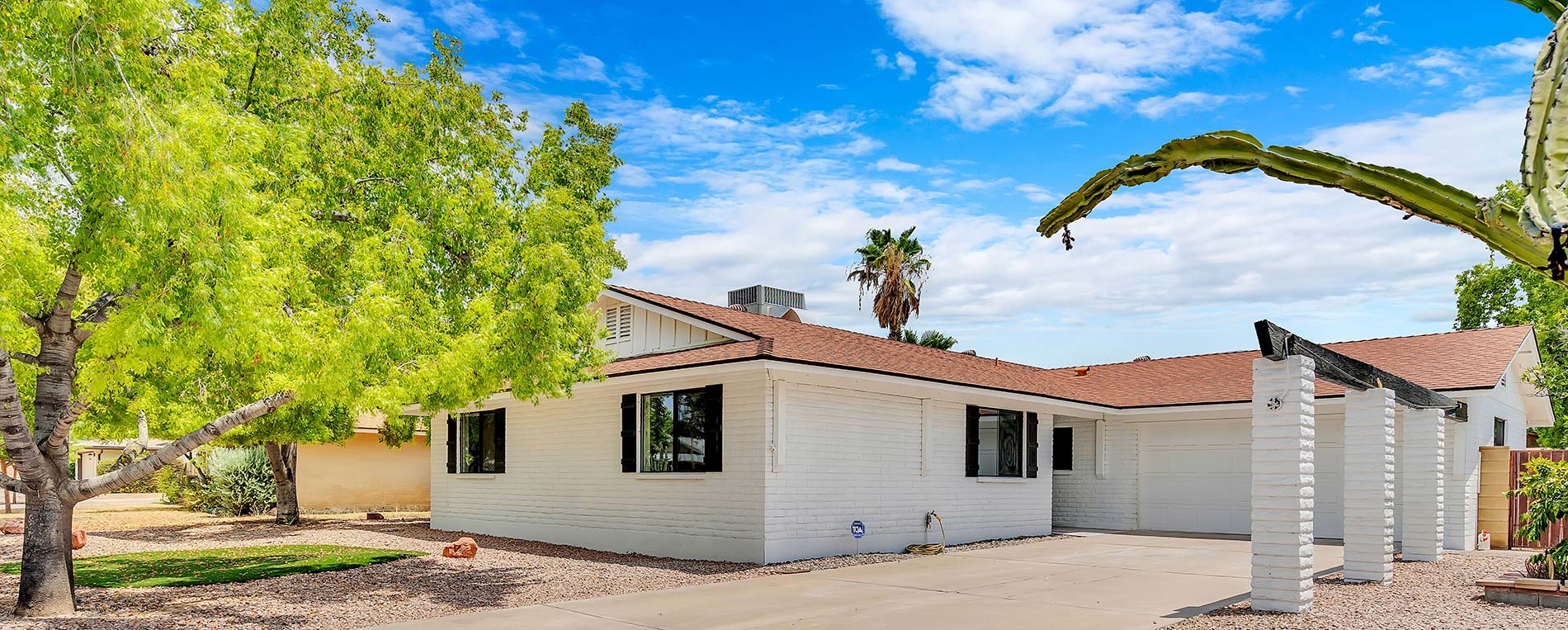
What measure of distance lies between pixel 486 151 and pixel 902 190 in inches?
249

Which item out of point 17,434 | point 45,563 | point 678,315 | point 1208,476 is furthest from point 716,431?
point 1208,476

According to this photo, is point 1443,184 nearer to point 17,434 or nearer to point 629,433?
point 17,434

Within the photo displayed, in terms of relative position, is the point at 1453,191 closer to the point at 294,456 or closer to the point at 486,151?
the point at 486,151

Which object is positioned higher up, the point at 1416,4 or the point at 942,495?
the point at 1416,4

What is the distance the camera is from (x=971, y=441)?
59.1 ft

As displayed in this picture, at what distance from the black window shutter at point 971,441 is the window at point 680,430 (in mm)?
5146

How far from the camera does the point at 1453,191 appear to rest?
2.20m

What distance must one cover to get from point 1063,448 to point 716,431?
11.0m

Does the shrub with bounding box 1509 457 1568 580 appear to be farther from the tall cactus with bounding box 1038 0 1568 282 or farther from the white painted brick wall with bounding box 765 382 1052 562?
the tall cactus with bounding box 1038 0 1568 282

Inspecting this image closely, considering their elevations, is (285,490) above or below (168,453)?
below

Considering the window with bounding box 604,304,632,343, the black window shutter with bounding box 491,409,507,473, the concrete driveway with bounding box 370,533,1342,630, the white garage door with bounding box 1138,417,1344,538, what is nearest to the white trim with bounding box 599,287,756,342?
the window with bounding box 604,304,632,343

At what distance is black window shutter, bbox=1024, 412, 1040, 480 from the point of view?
63.8 ft

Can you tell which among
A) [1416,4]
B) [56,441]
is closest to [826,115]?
[56,441]

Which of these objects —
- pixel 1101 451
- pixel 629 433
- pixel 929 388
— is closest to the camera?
pixel 629 433
